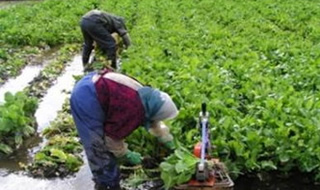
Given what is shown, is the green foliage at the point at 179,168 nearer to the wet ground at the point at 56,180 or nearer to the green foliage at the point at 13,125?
the wet ground at the point at 56,180

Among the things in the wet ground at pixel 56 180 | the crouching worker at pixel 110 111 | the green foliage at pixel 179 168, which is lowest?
the wet ground at pixel 56 180

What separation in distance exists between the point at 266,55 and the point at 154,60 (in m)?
1.85

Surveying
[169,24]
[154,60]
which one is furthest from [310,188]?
[169,24]

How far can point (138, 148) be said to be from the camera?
598 cm

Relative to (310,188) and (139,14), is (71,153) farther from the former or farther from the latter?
(139,14)

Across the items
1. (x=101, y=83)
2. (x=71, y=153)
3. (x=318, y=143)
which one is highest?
(x=101, y=83)

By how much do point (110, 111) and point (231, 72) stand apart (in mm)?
2942

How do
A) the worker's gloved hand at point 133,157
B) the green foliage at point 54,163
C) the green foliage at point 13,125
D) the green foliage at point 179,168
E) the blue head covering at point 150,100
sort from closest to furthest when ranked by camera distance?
the green foliage at point 179,168 → the blue head covering at point 150,100 → the worker's gloved hand at point 133,157 → the green foliage at point 54,163 → the green foliage at point 13,125

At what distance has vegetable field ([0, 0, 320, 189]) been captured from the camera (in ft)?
18.1

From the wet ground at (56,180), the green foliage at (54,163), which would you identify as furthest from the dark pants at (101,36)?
the green foliage at (54,163)

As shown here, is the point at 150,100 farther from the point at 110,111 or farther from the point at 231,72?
the point at 231,72

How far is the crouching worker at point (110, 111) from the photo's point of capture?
5156mm

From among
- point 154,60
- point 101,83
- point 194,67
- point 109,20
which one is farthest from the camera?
point 109,20

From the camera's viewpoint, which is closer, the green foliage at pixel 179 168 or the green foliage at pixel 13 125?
the green foliage at pixel 179 168
